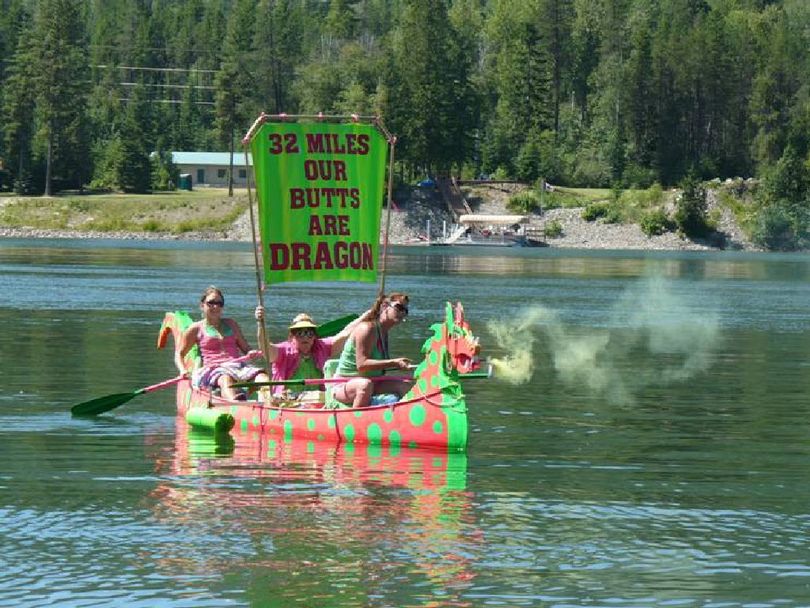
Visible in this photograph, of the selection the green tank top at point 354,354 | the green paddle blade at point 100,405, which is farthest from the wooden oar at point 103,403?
the green tank top at point 354,354

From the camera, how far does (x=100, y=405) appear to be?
2842cm

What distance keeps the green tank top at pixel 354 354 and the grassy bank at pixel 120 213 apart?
11943 cm

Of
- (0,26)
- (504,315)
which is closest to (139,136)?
(0,26)

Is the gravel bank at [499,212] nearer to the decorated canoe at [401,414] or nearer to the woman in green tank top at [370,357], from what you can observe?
the decorated canoe at [401,414]

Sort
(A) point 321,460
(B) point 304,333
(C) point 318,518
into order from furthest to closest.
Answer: (B) point 304,333 → (A) point 321,460 → (C) point 318,518

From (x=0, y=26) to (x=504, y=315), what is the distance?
145 meters

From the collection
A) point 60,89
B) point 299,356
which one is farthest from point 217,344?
point 60,89

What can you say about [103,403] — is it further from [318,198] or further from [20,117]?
[20,117]

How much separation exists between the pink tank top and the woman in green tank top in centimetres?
288

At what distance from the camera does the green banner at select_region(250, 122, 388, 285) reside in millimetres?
26219

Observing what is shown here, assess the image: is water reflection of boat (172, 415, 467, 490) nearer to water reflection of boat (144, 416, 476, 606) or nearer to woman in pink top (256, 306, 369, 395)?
water reflection of boat (144, 416, 476, 606)

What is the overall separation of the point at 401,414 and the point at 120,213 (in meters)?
123

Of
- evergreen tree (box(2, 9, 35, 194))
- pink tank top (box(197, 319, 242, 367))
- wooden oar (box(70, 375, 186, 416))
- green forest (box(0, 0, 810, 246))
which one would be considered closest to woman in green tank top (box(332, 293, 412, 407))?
pink tank top (box(197, 319, 242, 367))

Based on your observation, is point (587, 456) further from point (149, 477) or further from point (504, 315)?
point (504, 315)
